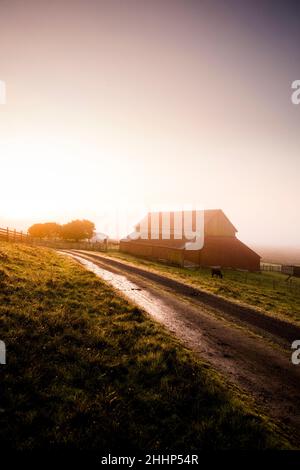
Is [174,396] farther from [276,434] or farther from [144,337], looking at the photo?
[144,337]

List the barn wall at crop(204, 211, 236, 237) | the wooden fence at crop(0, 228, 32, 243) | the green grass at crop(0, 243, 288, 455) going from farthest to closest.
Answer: the barn wall at crop(204, 211, 236, 237) < the wooden fence at crop(0, 228, 32, 243) < the green grass at crop(0, 243, 288, 455)

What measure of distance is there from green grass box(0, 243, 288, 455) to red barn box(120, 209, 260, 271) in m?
29.7

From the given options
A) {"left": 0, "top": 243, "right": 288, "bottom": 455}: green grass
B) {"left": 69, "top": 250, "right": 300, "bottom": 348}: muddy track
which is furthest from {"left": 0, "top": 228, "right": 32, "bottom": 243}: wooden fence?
{"left": 0, "top": 243, "right": 288, "bottom": 455}: green grass

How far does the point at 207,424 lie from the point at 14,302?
8909mm

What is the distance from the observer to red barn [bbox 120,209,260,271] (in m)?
43.4

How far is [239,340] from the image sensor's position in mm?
11172

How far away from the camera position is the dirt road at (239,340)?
7.20m

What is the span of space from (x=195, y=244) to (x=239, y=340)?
33.0 metres

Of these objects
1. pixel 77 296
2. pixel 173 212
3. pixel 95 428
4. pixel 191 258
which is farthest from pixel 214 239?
pixel 95 428

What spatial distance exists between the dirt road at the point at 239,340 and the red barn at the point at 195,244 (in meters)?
21.7

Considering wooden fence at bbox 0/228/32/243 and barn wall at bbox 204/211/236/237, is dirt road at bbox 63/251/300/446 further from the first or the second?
barn wall at bbox 204/211/236/237

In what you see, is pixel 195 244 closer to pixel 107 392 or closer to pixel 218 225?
pixel 218 225

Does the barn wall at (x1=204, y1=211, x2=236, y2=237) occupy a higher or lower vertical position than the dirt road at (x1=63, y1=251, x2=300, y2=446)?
higher

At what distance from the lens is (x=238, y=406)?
650cm
